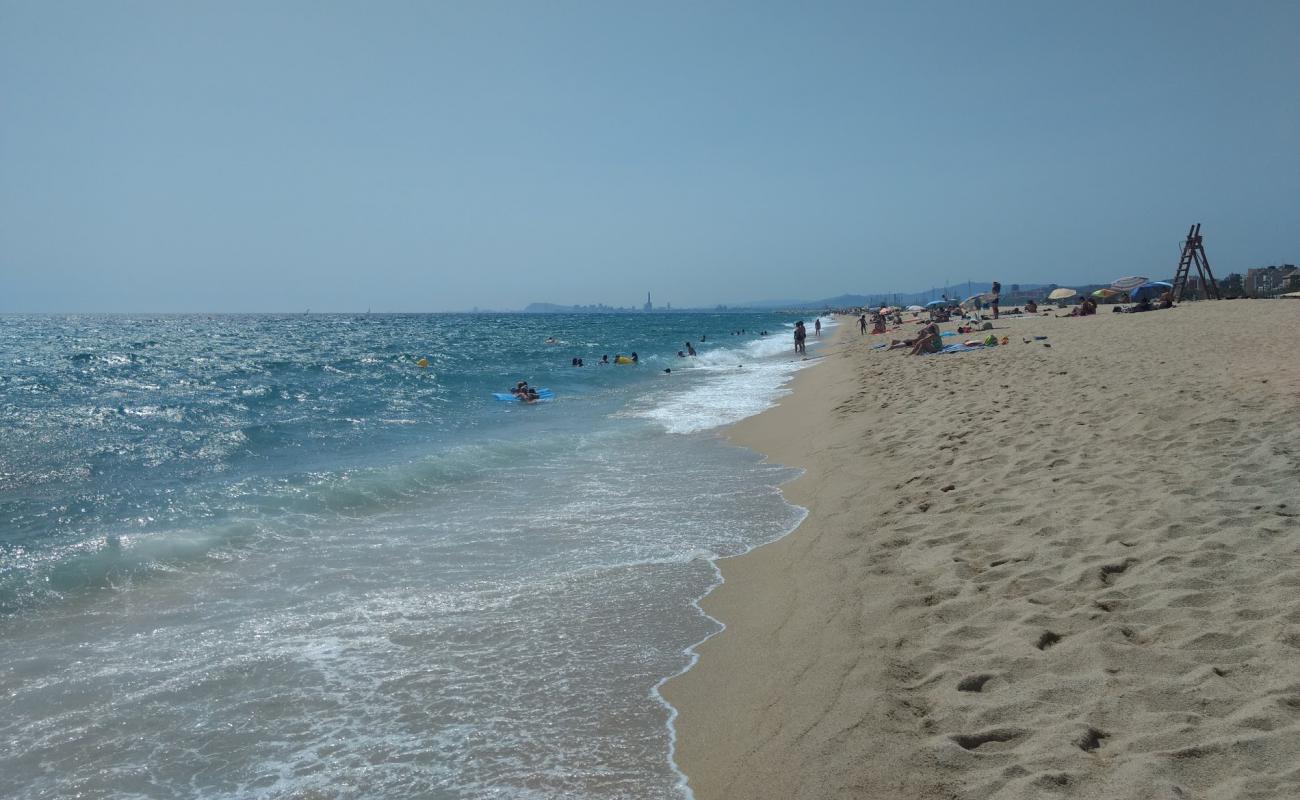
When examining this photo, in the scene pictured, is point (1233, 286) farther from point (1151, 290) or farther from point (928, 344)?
point (928, 344)

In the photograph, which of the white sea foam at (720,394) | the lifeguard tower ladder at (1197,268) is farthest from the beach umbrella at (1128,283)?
the white sea foam at (720,394)

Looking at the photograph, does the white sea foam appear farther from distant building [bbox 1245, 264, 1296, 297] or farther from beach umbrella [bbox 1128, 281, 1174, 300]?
distant building [bbox 1245, 264, 1296, 297]

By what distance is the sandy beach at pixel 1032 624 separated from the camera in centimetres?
290

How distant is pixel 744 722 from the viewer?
147 inches

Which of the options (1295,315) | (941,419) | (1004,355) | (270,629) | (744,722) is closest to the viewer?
(744,722)

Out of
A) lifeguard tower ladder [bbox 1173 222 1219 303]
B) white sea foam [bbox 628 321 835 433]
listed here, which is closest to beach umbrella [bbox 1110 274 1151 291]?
lifeguard tower ladder [bbox 1173 222 1219 303]

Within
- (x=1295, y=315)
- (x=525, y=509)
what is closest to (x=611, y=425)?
(x=525, y=509)

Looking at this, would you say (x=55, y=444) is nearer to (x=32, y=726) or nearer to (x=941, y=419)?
(x=32, y=726)

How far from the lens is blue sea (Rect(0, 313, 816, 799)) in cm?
366

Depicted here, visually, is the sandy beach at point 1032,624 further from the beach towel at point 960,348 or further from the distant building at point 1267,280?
the distant building at point 1267,280

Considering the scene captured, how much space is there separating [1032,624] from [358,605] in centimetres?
498

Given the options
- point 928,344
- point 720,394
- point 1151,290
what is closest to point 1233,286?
point 1151,290

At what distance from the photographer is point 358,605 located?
5.70 meters

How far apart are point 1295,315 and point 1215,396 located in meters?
→ 18.1
